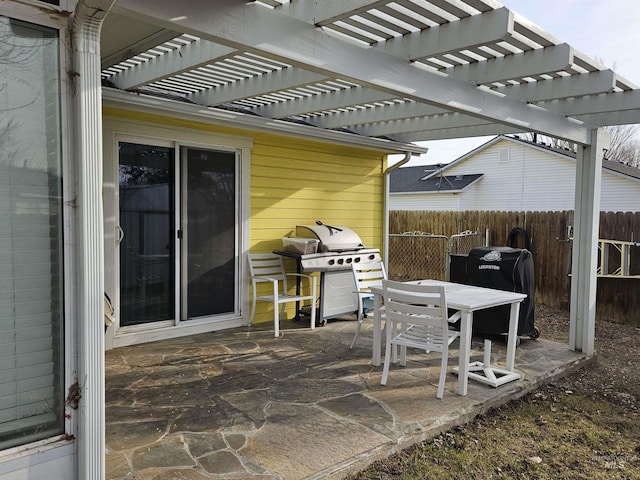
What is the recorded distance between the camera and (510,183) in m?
17.0

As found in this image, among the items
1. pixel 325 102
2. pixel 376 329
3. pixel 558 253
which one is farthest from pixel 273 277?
pixel 558 253

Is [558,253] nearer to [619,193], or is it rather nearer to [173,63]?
[173,63]

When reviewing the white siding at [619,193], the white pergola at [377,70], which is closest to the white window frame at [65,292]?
the white pergola at [377,70]

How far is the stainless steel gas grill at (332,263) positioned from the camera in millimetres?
5500

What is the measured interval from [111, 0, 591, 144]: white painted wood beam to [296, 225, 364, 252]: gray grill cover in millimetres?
2377

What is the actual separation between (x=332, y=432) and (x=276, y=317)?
2327 millimetres

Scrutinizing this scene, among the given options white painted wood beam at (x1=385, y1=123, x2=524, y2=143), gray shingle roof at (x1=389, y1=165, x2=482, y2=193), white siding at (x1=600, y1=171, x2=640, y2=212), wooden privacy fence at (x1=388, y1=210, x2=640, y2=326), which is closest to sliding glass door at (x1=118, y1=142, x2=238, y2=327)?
white painted wood beam at (x1=385, y1=123, x2=524, y2=143)

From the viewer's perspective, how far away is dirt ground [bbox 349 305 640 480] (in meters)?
2.66

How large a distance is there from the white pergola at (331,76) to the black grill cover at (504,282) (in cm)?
44

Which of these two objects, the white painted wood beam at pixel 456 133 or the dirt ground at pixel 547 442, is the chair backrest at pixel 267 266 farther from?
the dirt ground at pixel 547 442

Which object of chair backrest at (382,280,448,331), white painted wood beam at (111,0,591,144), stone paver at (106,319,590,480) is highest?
white painted wood beam at (111,0,591,144)

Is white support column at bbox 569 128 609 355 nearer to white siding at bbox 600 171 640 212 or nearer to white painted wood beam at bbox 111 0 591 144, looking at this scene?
white painted wood beam at bbox 111 0 591 144

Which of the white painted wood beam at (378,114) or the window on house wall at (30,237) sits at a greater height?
the white painted wood beam at (378,114)

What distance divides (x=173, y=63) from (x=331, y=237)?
290 cm
